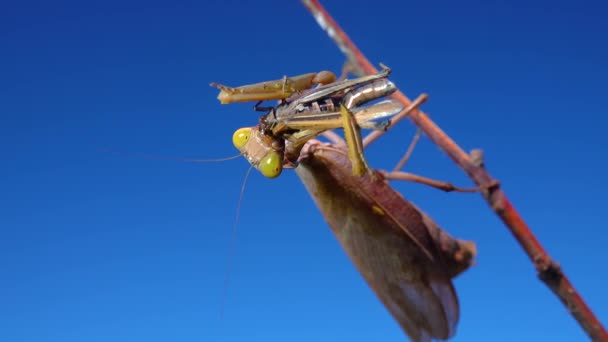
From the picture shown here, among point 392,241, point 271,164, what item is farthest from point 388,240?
point 271,164

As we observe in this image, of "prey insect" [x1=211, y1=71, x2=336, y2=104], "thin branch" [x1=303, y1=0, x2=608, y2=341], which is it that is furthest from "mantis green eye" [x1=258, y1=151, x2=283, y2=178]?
"thin branch" [x1=303, y1=0, x2=608, y2=341]

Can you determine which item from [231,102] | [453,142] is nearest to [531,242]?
[453,142]

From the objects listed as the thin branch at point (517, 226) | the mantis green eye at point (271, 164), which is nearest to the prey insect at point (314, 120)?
the mantis green eye at point (271, 164)

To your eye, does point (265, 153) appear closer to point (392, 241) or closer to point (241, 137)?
point (241, 137)

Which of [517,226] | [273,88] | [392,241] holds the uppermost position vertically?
[273,88]

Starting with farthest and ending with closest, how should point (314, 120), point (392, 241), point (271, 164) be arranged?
1. point (392, 241)
2. point (271, 164)
3. point (314, 120)
